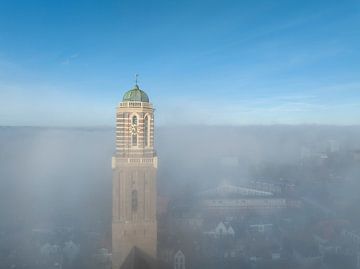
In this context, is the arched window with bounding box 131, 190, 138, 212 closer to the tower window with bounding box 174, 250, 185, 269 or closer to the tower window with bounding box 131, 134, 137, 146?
the tower window with bounding box 131, 134, 137, 146

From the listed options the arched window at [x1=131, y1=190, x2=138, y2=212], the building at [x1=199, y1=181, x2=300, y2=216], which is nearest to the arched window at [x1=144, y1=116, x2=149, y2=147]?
the arched window at [x1=131, y1=190, x2=138, y2=212]

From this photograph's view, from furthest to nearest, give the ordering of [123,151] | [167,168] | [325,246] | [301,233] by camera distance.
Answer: [167,168], [301,233], [325,246], [123,151]

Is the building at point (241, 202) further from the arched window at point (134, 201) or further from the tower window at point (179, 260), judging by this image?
the arched window at point (134, 201)

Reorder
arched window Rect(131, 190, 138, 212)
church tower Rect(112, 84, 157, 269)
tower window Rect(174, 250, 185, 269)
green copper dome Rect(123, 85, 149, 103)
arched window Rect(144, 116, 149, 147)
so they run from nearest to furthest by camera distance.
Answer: church tower Rect(112, 84, 157, 269), green copper dome Rect(123, 85, 149, 103), arched window Rect(144, 116, 149, 147), arched window Rect(131, 190, 138, 212), tower window Rect(174, 250, 185, 269)

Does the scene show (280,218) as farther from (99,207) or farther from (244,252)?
(99,207)

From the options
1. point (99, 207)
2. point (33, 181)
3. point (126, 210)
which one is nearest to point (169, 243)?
point (126, 210)

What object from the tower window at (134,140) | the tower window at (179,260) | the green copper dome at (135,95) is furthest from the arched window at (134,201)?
the tower window at (179,260)

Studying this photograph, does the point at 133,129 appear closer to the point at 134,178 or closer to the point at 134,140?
the point at 134,140
